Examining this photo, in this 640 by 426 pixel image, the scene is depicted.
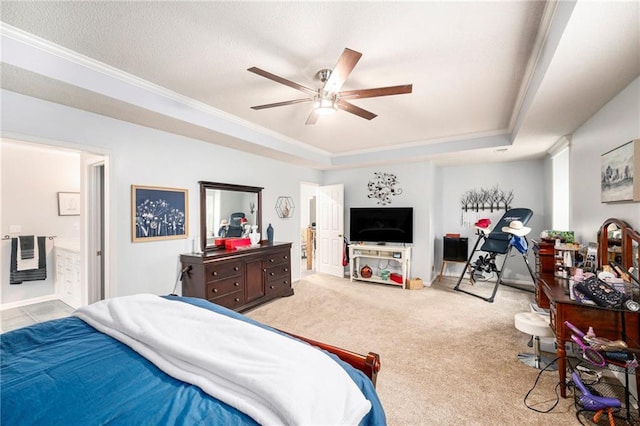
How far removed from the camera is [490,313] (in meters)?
3.69

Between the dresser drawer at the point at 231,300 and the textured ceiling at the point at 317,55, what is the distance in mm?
2028

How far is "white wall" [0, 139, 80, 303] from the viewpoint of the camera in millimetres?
4051

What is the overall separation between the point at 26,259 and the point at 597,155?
23.7ft

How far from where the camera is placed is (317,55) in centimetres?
216

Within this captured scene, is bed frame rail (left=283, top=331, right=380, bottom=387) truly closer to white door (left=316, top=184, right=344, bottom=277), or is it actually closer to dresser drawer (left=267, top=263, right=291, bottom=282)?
dresser drawer (left=267, top=263, right=291, bottom=282)

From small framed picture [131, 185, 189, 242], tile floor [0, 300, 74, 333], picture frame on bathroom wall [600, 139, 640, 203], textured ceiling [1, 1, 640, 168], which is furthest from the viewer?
tile floor [0, 300, 74, 333]

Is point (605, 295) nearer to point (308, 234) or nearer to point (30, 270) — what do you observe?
point (308, 234)

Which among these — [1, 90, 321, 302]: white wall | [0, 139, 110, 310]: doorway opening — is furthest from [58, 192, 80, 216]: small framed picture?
[1, 90, 321, 302]: white wall

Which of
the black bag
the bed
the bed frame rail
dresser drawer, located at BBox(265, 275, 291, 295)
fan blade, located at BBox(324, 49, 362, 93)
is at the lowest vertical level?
dresser drawer, located at BBox(265, 275, 291, 295)

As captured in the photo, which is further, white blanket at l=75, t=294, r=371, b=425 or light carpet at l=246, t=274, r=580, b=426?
light carpet at l=246, t=274, r=580, b=426

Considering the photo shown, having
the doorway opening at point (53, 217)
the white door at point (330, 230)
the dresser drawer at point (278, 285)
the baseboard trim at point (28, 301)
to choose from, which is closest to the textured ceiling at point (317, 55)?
the doorway opening at point (53, 217)

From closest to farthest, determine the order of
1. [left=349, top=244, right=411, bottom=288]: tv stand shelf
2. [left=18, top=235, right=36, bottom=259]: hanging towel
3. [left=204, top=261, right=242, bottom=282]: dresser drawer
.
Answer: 1. [left=204, top=261, right=242, bottom=282]: dresser drawer
2. [left=18, top=235, right=36, bottom=259]: hanging towel
3. [left=349, top=244, right=411, bottom=288]: tv stand shelf

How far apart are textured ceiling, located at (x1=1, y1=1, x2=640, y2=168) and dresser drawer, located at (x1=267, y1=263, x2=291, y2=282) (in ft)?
6.79

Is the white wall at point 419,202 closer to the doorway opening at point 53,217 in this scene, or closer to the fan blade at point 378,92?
the fan blade at point 378,92
